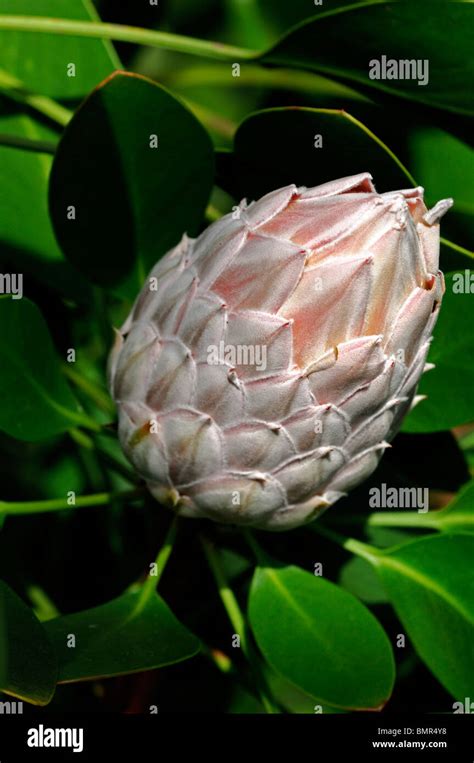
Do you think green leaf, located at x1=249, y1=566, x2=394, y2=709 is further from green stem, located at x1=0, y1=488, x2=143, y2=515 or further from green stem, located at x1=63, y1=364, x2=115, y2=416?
green stem, located at x1=63, y1=364, x2=115, y2=416

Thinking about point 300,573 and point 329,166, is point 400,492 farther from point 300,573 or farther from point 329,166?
point 329,166

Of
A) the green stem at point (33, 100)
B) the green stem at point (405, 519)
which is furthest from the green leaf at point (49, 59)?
the green stem at point (405, 519)

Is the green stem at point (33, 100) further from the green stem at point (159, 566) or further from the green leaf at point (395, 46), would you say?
the green stem at point (159, 566)

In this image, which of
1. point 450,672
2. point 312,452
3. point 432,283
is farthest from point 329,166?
point 450,672

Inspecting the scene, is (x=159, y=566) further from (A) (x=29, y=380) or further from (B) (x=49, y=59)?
(B) (x=49, y=59)

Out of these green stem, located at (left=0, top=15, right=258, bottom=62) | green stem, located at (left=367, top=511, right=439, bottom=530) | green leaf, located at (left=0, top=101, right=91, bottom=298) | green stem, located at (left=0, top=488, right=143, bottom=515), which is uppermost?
green stem, located at (left=0, top=15, right=258, bottom=62)

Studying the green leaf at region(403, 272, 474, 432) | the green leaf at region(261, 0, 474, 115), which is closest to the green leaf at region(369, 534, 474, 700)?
the green leaf at region(403, 272, 474, 432)
